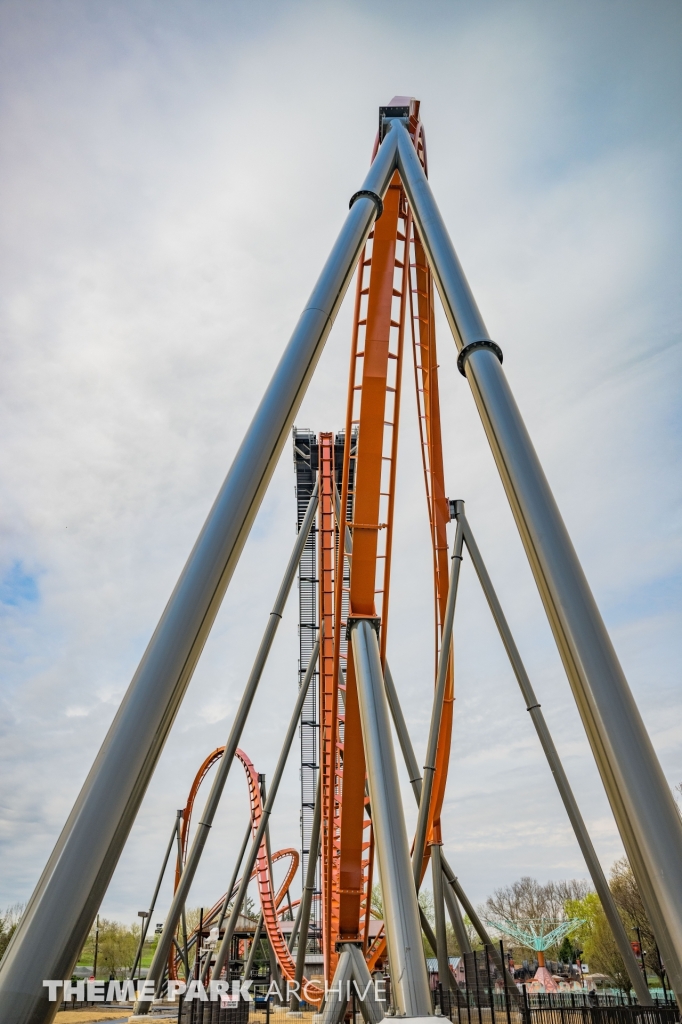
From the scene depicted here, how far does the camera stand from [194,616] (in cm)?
320

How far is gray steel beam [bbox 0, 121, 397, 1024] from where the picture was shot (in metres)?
2.36

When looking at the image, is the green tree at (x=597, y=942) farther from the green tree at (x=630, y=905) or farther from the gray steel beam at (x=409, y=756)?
the gray steel beam at (x=409, y=756)

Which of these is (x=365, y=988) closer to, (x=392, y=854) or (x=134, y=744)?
(x=392, y=854)

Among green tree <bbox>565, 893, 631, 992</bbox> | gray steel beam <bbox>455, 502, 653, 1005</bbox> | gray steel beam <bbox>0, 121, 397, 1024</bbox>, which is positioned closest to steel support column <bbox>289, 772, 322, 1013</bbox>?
gray steel beam <bbox>455, 502, 653, 1005</bbox>

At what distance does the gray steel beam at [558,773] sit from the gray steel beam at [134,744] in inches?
369

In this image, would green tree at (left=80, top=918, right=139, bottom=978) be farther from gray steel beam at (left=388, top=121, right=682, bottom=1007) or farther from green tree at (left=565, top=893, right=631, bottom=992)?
gray steel beam at (left=388, top=121, right=682, bottom=1007)

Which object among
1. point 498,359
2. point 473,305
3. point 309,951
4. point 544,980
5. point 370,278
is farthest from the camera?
point 309,951

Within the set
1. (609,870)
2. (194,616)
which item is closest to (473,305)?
(194,616)

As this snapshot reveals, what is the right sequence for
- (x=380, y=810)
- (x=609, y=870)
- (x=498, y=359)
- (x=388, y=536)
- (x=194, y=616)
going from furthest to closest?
(x=609, y=870) → (x=388, y=536) → (x=380, y=810) → (x=498, y=359) → (x=194, y=616)

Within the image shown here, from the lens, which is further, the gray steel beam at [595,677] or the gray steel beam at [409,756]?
the gray steel beam at [409,756]

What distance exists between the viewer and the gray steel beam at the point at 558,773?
1020 centimetres

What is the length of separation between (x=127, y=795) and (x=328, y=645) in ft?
40.7

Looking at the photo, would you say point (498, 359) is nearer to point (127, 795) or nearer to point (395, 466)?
point (127, 795)

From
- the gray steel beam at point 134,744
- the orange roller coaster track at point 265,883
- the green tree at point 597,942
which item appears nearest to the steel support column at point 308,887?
the orange roller coaster track at point 265,883
